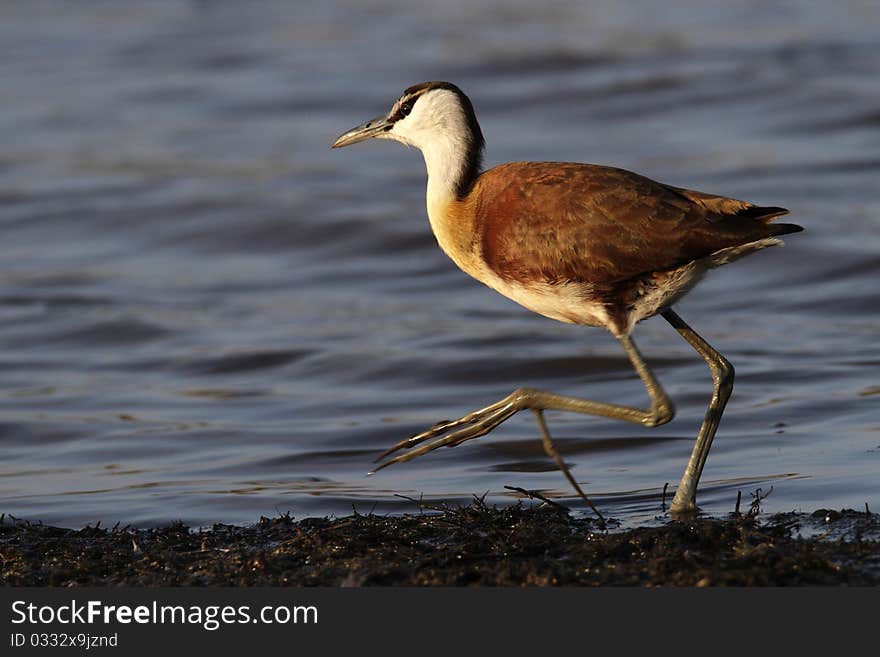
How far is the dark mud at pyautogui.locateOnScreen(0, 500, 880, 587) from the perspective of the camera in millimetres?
5652

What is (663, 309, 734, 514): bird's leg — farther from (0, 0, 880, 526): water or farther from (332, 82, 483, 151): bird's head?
(332, 82, 483, 151): bird's head

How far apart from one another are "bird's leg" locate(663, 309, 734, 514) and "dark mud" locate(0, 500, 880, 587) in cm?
34

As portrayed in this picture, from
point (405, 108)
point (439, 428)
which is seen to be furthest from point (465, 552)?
point (405, 108)

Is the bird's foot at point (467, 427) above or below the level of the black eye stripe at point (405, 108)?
below

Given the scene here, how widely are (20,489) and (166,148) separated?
9.17 meters

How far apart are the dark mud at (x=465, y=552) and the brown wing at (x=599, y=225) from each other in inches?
43.5

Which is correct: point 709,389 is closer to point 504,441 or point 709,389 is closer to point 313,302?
point 504,441

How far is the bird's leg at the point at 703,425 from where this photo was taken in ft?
23.1

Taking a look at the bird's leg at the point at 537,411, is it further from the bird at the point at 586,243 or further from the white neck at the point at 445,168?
the white neck at the point at 445,168

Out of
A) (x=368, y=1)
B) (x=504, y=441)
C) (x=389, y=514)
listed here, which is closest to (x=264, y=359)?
(x=504, y=441)

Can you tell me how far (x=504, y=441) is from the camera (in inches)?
353

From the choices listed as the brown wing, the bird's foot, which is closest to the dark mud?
the bird's foot

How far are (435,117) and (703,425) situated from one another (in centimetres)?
194

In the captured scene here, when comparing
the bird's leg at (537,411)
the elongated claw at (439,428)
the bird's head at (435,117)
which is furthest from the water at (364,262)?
the bird's head at (435,117)
